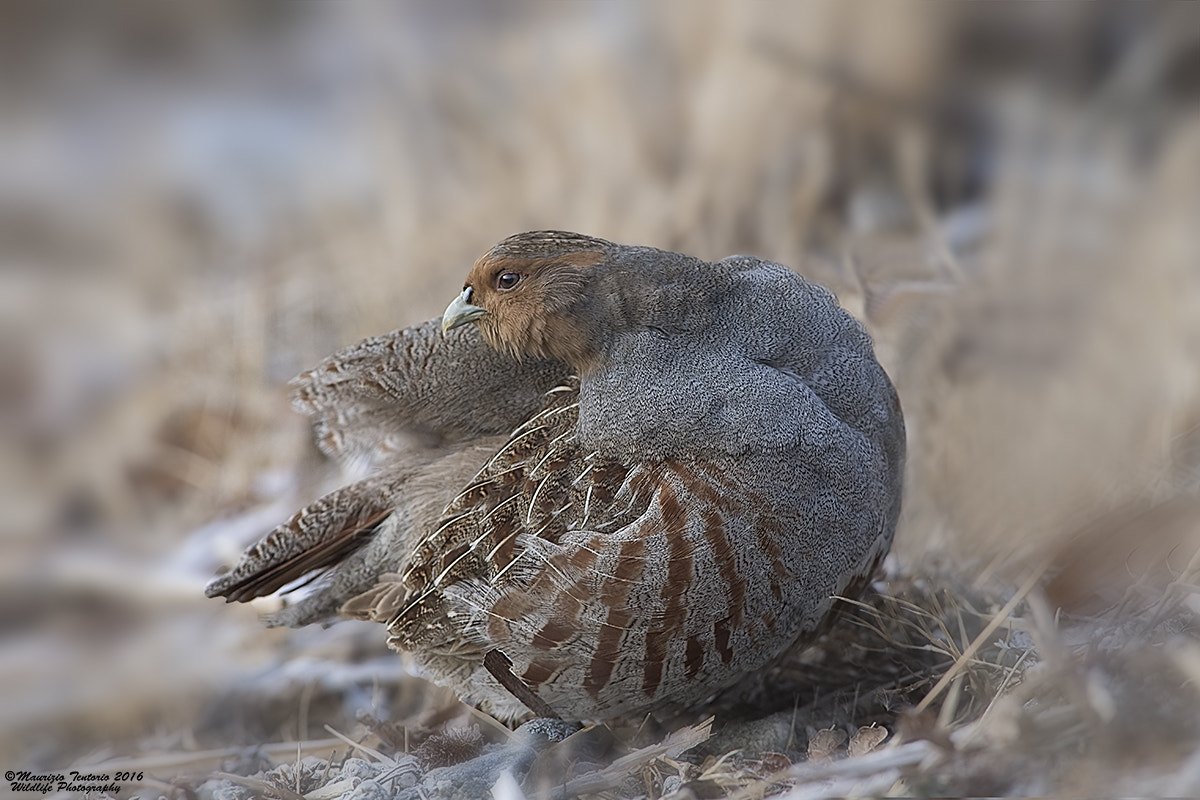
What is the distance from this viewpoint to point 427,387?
2.30 metres

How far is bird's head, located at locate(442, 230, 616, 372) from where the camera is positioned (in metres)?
1.96

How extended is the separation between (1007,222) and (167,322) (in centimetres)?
368

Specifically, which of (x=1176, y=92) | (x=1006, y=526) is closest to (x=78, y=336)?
(x=1006, y=526)

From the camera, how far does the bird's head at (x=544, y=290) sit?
196 cm

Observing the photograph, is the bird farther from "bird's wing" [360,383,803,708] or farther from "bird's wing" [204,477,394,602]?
"bird's wing" [204,477,394,602]

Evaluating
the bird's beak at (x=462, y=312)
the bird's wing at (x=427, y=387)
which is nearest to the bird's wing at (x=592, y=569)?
the bird's wing at (x=427, y=387)

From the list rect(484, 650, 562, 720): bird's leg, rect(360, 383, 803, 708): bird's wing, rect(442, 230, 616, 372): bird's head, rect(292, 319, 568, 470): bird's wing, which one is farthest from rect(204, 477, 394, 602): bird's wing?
rect(442, 230, 616, 372): bird's head

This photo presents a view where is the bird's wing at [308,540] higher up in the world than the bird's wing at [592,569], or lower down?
higher up

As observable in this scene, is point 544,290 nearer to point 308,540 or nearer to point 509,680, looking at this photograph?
point 509,680

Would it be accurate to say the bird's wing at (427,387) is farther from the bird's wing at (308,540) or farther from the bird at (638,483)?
the bird's wing at (308,540)

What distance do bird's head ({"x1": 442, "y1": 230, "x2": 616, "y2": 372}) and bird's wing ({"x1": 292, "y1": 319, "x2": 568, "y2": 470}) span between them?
0.85ft

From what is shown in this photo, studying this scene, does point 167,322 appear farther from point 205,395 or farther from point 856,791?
point 856,791

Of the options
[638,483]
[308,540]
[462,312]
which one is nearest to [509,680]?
[638,483]

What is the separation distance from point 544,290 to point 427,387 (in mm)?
487
